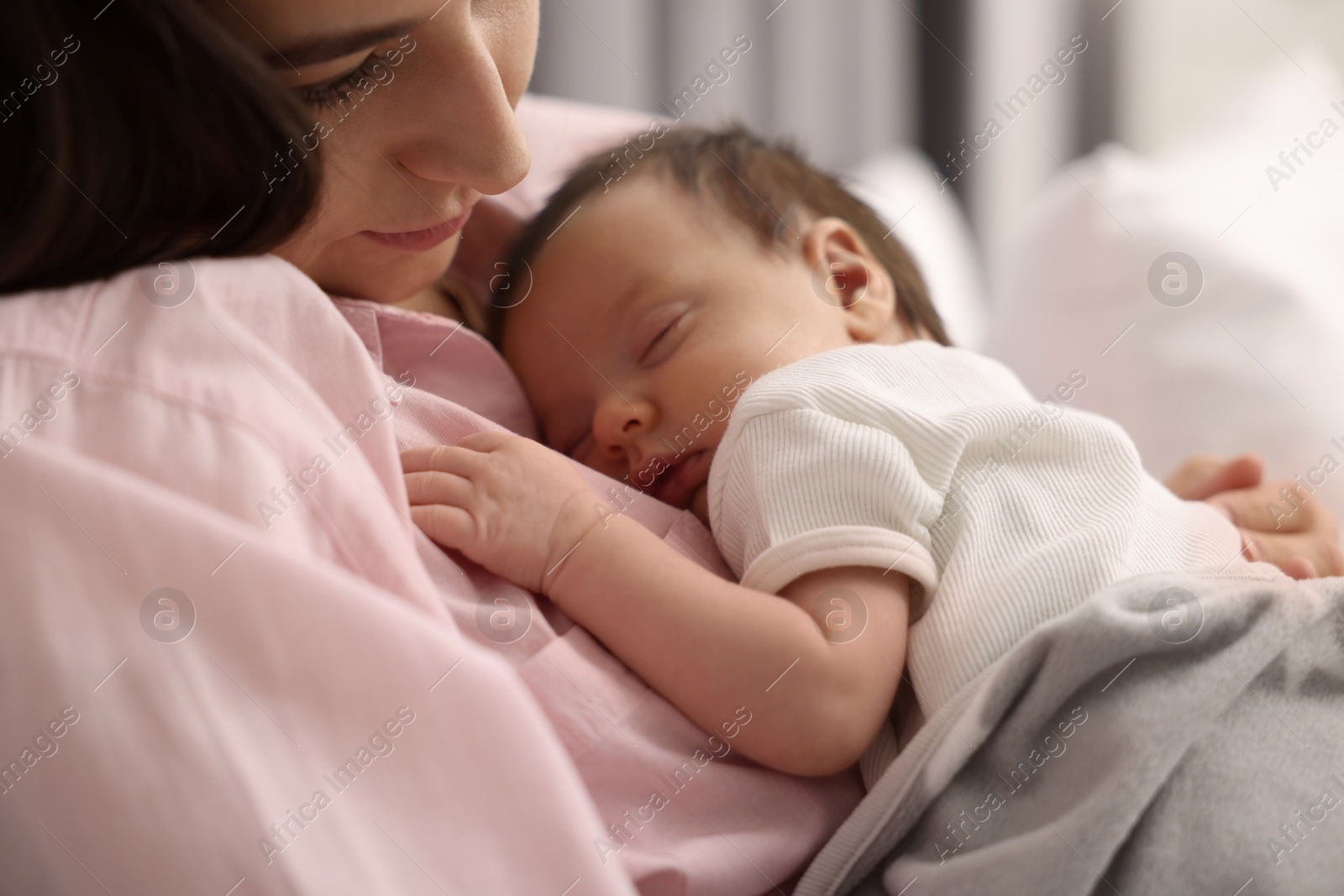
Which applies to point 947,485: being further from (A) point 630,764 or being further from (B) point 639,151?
(B) point 639,151

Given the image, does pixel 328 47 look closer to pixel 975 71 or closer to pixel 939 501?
pixel 939 501

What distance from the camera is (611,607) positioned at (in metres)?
0.62

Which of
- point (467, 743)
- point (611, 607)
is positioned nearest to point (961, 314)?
point (611, 607)

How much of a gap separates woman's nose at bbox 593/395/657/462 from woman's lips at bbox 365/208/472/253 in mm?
187

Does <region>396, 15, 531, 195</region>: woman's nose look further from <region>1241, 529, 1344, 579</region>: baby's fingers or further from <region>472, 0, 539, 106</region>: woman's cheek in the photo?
<region>1241, 529, 1344, 579</region>: baby's fingers

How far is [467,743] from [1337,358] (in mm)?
1090

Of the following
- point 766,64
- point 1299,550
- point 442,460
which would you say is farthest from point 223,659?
point 766,64
